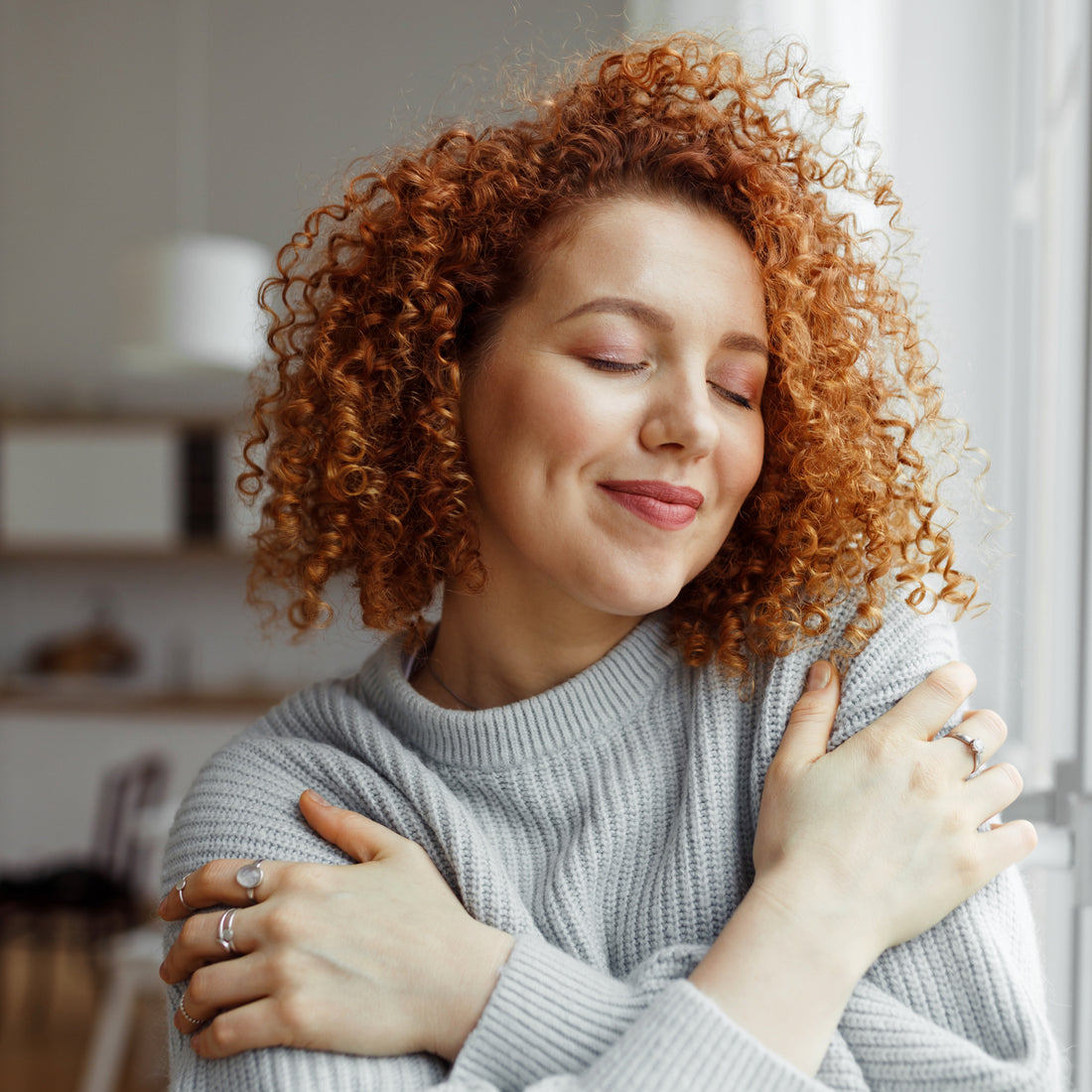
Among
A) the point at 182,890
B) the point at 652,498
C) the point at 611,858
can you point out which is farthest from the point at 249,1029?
the point at 652,498

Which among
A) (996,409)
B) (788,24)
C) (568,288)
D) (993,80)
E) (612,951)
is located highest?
(788,24)

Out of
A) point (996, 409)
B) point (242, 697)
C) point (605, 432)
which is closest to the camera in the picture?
point (605, 432)

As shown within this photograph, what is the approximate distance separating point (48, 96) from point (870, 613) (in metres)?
6.45

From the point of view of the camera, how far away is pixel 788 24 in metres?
1.81

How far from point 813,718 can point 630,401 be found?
33 centimetres

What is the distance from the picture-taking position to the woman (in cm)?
94

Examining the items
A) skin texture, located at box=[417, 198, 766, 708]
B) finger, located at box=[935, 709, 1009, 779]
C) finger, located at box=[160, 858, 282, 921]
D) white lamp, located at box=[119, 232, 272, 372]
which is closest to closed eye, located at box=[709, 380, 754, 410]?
skin texture, located at box=[417, 198, 766, 708]

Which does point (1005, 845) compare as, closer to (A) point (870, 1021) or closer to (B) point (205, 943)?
(A) point (870, 1021)

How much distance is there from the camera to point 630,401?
3.44ft

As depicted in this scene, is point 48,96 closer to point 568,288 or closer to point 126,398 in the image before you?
point 126,398

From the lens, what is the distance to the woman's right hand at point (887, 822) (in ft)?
3.07

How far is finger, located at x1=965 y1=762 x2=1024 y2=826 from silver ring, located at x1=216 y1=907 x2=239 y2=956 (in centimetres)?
65

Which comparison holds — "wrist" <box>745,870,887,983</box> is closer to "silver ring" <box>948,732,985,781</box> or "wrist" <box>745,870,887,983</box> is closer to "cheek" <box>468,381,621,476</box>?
"silver ring" <box>948,732,985,781</box>

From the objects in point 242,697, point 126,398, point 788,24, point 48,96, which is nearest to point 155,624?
point 242,697
